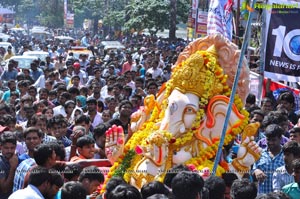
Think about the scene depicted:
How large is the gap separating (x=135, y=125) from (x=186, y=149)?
2.90ft

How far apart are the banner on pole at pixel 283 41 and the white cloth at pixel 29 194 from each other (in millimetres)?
5698

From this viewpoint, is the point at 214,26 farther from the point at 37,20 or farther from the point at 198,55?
the point at 37,20

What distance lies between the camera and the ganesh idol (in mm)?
7379

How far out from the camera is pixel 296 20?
10.5 metres

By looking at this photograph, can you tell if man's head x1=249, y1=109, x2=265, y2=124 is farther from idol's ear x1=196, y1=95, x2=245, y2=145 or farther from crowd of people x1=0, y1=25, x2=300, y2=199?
idol's ear x1=196, y1=95, x2=245, y2=145

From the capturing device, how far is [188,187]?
5309 millimetres

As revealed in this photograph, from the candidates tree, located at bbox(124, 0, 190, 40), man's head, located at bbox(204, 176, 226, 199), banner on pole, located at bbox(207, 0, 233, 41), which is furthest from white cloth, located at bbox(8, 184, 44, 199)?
tree, located at bbox(124, 0, 190, 40)

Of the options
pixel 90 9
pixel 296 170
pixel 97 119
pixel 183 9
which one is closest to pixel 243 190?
pixel 296 170

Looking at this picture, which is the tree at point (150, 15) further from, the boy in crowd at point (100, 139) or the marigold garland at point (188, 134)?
the marigold garland at point (188, 134)

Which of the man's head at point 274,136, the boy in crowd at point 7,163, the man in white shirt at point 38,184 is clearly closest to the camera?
the man in white shirt at point 38,184

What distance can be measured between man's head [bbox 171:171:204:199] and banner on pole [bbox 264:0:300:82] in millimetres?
5452

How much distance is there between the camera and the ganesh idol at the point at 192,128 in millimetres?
7379

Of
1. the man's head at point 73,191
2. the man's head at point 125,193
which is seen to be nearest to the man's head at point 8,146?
the man's head at point 73,191

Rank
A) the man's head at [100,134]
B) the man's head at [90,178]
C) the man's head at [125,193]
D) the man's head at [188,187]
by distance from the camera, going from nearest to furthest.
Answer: the man's head at [125,193] → the man's head at [188,187] → the man's head at [90,178] → the man's head at [100,134]
